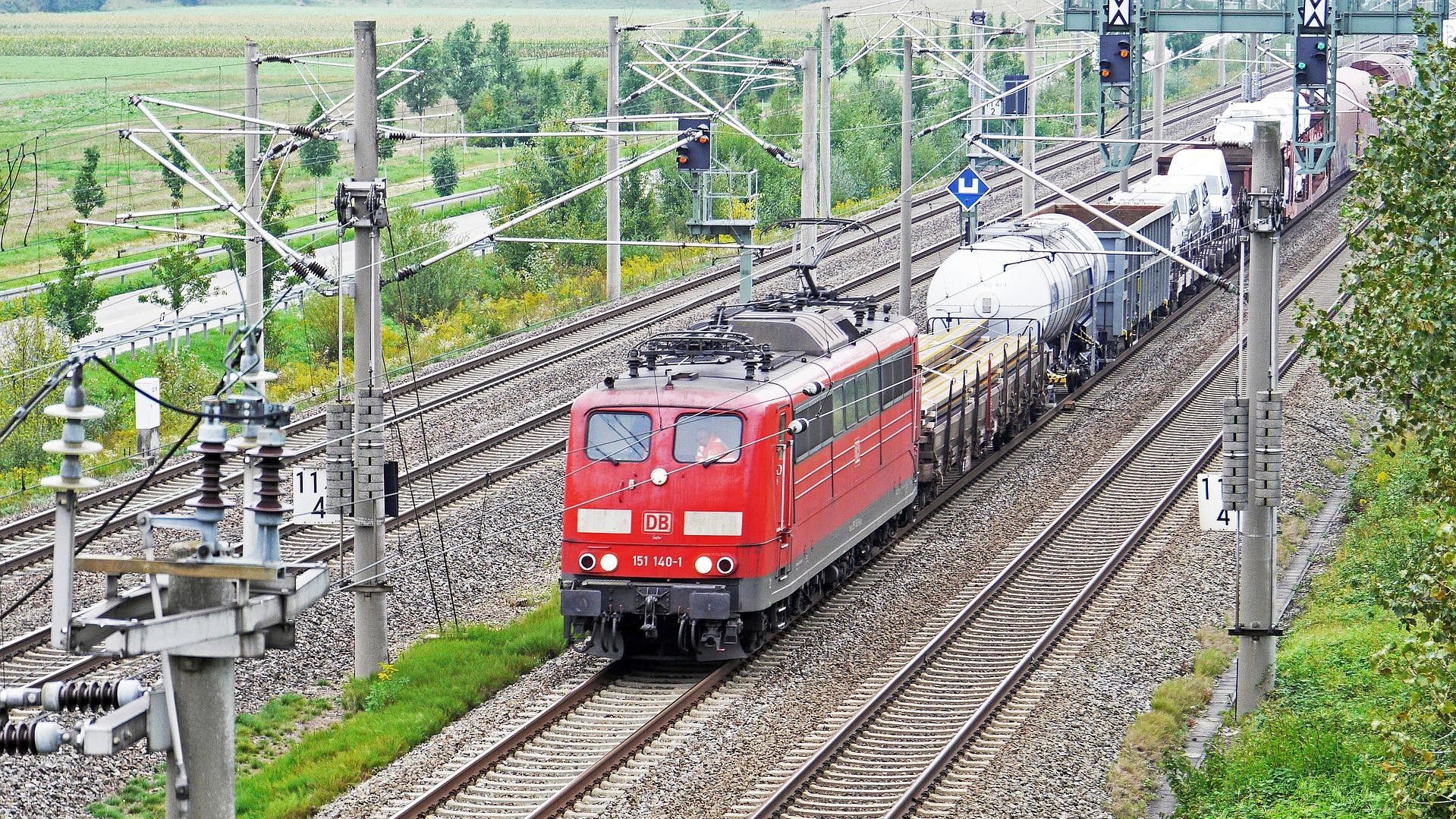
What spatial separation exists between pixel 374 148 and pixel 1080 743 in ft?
31.6

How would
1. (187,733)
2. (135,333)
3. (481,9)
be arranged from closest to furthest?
(187,733), (135,333), (481,9)

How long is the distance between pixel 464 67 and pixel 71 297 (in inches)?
1996

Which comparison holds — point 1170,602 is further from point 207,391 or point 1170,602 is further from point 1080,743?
point 207,391

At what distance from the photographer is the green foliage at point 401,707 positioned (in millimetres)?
17234

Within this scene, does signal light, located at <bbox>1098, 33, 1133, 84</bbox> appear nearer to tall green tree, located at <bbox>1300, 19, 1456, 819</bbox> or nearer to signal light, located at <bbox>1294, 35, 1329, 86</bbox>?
signal light, located at <bbox>1294, 35, 1329, 86</bbox>

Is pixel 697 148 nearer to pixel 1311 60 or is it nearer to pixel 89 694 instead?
pixel 1311 60

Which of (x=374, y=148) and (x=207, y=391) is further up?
(x=374, y=148)

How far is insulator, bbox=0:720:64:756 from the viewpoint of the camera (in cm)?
923

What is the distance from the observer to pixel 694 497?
20.0 m

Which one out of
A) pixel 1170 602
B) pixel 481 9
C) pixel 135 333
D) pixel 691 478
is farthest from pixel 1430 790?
pixel 481 9

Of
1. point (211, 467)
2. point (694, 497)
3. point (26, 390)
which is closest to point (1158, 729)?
point (694, 497)

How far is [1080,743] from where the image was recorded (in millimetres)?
18047

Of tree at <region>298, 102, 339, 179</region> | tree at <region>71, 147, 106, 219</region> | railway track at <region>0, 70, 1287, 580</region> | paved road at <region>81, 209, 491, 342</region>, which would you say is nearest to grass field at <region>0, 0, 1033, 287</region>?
tree at <region>298, 102, 339, 179</region>

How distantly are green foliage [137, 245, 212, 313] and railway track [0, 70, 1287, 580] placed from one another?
985 cm
